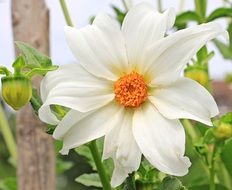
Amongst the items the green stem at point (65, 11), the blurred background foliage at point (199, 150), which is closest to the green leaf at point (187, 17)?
the blurred background foliage at point (199, 150)

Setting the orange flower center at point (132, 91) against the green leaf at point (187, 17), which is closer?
the orange flower center at point (132, 91)

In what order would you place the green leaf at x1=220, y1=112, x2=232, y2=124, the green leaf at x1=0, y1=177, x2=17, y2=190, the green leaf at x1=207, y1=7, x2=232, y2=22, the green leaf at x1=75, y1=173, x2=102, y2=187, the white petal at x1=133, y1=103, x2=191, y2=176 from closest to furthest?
the white petal at x1=133, y1=103, x2=191, y2=176 → the green leaf at x1=220, y1=112, x2=232, y2=124 → the green leaf at x1=75, y1=173, x2=102, y2=187 → the green leaf at x1=207, y1=7, x2=232, y2=22 → the green leaf at x1=0, y1=177, x2=17, y2=190

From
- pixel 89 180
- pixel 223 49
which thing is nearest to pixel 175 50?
pixel 89 180

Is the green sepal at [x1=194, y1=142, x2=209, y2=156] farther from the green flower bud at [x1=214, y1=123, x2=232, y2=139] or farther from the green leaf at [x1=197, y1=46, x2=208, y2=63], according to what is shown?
the green leaf at [x1=197, y1=46, x2=208, y2=63]

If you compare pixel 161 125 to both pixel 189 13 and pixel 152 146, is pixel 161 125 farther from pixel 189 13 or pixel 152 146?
pixel 189 13

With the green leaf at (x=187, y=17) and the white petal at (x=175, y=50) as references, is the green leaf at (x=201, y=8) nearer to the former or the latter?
the green leaf at (x=187, y=17)

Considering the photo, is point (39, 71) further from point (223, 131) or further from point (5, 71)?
point (223, 131)

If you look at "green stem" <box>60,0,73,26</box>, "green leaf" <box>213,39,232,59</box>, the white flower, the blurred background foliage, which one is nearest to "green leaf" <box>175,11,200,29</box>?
the blurred background foliage
